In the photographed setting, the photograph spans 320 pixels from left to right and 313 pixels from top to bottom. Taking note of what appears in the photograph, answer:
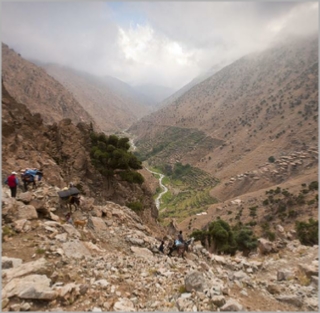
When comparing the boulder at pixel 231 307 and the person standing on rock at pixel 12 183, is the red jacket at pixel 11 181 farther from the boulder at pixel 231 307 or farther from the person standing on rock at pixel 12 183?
the boulder at pixel 231 307

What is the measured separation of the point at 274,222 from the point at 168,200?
43.2m

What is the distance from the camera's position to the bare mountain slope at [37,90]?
117 meters

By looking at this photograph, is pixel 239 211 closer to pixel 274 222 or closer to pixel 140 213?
pixel 274 222

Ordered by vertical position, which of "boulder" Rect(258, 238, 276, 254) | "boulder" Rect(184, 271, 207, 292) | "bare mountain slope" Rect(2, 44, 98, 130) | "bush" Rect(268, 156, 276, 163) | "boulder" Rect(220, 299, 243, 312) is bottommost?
"boulder" Rect(220, 299, 243, 312)

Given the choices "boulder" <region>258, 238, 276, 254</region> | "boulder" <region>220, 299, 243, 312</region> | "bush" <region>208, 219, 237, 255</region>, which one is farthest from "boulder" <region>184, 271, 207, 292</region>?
"bush" <region>208, 219, 237, 255</region>

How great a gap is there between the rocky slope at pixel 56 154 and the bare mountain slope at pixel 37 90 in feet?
297

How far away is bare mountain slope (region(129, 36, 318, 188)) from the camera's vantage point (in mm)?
85300

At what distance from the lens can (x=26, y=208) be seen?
10.6 metres

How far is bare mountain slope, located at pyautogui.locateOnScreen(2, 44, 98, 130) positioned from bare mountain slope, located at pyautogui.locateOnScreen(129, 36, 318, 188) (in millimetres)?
49011

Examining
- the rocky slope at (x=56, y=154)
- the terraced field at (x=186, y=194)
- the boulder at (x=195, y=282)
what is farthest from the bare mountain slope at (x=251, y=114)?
the boulder at (x=195, y=282)

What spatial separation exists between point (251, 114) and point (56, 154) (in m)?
106

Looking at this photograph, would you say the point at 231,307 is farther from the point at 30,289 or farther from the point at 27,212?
the point at 27,212

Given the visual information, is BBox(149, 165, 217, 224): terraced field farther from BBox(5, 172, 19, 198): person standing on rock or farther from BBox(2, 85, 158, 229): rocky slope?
BBox(5, 172, 19, 198): person standing on rock

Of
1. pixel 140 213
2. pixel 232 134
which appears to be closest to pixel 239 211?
pixel 140 213
